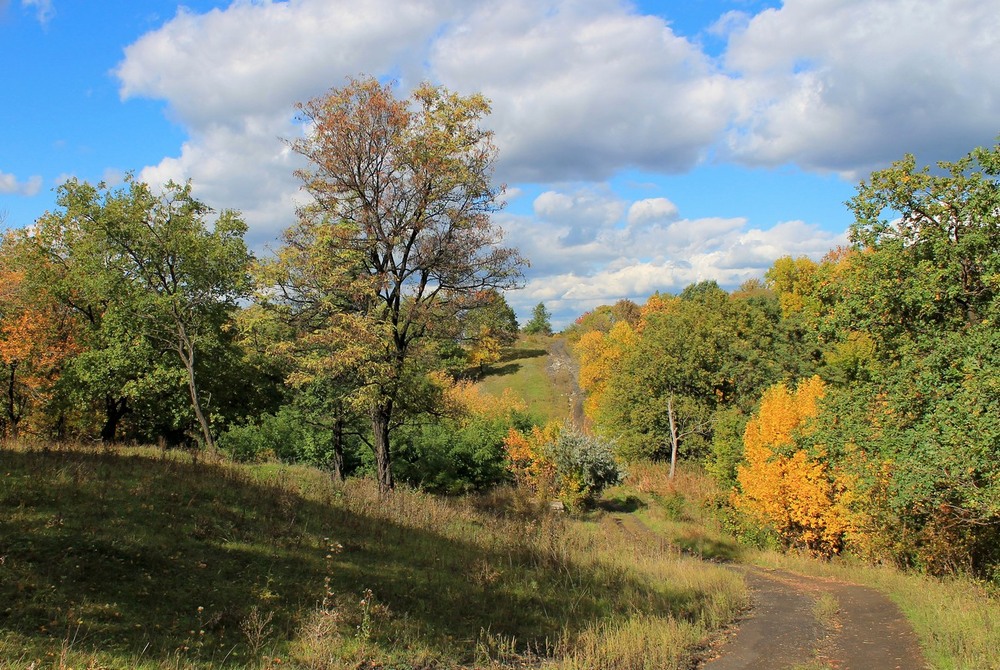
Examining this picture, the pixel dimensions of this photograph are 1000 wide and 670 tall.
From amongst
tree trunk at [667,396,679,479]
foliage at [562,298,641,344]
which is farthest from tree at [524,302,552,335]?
tree trunk at [667,396,679,479]

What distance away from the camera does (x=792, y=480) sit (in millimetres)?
24953

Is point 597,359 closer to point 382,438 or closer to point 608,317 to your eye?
point 608,317

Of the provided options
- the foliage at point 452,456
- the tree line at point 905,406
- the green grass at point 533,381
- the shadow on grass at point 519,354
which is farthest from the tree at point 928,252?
the shadow on grass at point 519,354

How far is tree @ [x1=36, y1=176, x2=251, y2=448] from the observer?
26.1 meters

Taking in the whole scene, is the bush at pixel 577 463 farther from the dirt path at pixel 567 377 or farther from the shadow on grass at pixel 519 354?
the shadow on grass at pixel 519 354

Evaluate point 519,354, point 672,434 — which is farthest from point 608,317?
point 672,434

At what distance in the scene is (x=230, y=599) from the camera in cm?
828

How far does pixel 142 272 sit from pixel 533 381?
2438 inches

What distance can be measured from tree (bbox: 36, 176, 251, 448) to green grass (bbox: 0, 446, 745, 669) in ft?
43.4

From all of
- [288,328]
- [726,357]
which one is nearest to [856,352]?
[726,357]

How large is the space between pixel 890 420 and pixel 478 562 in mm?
10779

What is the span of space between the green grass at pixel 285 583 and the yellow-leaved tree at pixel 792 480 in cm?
1177

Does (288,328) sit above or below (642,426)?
above

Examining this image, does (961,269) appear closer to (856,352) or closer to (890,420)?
(890,420)
